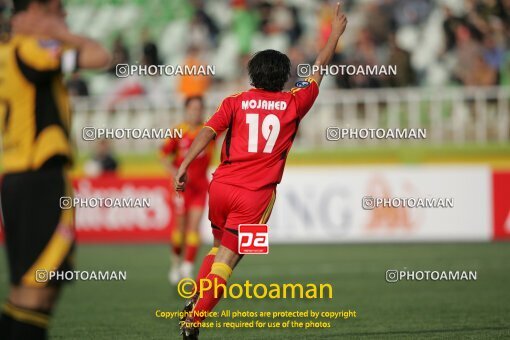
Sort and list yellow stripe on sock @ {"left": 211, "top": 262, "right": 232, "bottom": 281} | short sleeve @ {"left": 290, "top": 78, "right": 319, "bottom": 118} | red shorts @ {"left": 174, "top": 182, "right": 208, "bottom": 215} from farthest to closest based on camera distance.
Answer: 1. red shorts @ {"left": 174, "top": 182, "right": 208, "bottom": 215}
2. short sleeve @ {"left": 290, "top": 78, "right": 319, "bottom": 118}
3. yellow stripe on sock @ {"left": 211, "top": 262, "right": 232, "bottom": 281}

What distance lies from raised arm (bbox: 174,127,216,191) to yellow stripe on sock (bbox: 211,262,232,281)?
68 centimetres

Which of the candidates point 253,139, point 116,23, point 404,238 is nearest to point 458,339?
point 253,139

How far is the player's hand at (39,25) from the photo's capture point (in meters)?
5.35

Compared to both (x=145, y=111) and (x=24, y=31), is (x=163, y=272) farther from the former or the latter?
(x=24, y=31)

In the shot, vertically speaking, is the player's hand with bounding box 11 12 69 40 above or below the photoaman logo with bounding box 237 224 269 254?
above

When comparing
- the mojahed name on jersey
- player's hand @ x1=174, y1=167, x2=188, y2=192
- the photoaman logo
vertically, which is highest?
the mojahed name on jersey

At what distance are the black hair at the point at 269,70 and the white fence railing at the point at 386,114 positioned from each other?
38.8ft

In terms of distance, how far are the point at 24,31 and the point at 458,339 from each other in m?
4.77

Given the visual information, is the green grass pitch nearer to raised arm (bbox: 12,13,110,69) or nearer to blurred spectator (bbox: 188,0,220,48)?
raised arm (bbox: 12,13,110,69)

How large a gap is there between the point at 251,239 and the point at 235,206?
0.95 feet

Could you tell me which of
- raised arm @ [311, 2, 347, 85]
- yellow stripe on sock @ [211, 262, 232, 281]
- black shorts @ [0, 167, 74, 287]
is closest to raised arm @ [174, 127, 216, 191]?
yellow stripe on sock @ [211, 262, 232, 281]

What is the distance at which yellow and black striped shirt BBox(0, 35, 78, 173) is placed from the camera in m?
5.39

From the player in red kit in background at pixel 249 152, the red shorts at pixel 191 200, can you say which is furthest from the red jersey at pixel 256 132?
the red shorts at pixel 191 200

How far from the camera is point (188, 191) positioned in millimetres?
14062
